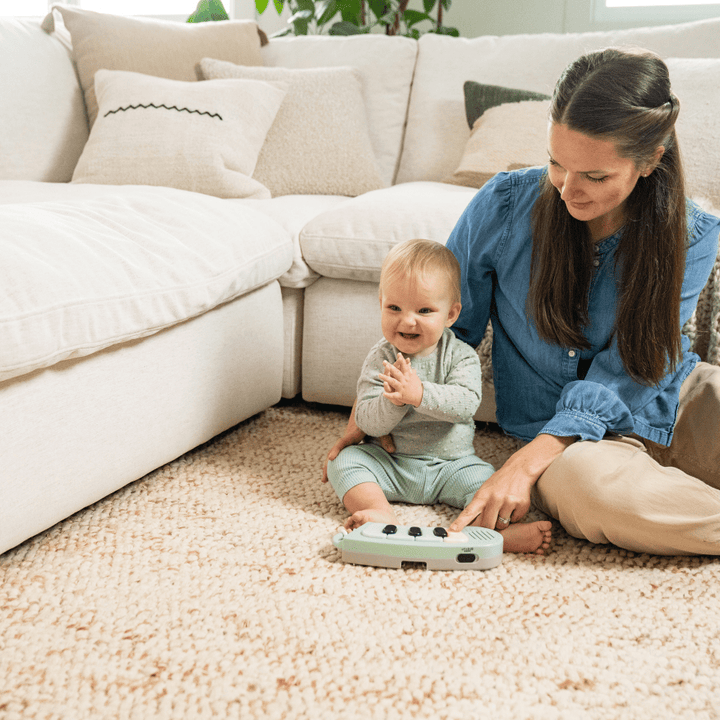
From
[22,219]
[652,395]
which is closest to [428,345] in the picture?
[652,395]

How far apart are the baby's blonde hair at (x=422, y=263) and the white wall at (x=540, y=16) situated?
2169 mm

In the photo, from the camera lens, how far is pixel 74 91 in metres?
1.98

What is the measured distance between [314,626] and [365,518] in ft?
0.71

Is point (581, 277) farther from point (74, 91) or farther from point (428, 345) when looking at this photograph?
point (74, 91)

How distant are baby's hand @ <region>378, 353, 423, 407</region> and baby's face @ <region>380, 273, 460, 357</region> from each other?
0.19 feet

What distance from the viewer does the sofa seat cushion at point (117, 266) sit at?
858mm

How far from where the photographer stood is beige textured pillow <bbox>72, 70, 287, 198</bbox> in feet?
5.58

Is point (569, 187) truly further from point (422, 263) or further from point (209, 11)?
point (209, 11)

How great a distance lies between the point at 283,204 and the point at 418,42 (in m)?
0.82

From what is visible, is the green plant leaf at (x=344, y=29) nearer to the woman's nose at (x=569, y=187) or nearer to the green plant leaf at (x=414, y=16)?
the green plant leaf at (x=414, y=16)

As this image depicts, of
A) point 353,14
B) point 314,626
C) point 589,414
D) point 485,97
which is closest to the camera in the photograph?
point 314,626

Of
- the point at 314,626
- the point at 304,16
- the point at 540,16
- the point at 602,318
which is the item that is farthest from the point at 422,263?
the point at 540,16

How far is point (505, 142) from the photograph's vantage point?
1704 mm

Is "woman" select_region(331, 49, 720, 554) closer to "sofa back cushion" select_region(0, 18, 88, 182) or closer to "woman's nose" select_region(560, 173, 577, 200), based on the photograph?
"woman's nose" select_region(560, 173, 577, 200)
